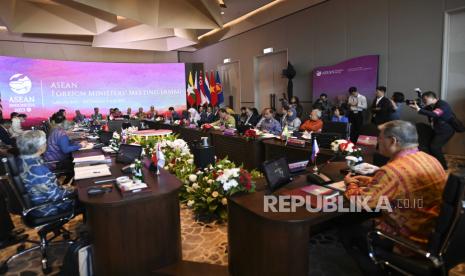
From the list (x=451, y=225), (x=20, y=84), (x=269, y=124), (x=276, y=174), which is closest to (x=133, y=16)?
(x=269, y=124)

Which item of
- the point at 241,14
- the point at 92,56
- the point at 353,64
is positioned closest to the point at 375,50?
the point at 353,64

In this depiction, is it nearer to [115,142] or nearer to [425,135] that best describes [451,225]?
[425,135]

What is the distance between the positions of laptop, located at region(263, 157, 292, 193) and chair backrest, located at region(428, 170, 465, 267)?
953mm

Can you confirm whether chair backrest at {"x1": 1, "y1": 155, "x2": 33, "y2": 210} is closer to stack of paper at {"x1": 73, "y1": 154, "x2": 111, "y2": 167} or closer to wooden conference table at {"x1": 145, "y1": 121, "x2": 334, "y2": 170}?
stack of paper at {"x1": 73, "y1": 154, "x2": 111, "y2": 167}

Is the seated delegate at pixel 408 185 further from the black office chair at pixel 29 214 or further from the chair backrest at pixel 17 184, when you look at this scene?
the chair backrest at pixel 17 184

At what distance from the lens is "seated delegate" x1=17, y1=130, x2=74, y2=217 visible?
7.82 ft

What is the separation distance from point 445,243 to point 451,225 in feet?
0.35

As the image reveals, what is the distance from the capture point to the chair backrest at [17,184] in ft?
7.60

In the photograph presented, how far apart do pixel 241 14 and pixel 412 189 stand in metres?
9.92

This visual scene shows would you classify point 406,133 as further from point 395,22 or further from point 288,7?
point 288,7

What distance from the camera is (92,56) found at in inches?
528

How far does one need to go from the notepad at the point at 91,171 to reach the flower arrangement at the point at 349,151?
7.09 ft

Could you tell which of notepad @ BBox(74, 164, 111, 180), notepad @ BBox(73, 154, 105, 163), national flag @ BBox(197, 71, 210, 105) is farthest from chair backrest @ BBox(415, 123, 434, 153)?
national flag @ BBox(197, 71, 210, 105)

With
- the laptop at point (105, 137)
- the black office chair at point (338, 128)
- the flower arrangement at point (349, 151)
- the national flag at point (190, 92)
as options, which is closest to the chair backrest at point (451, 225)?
the flower arrangement at point (349, 151)
